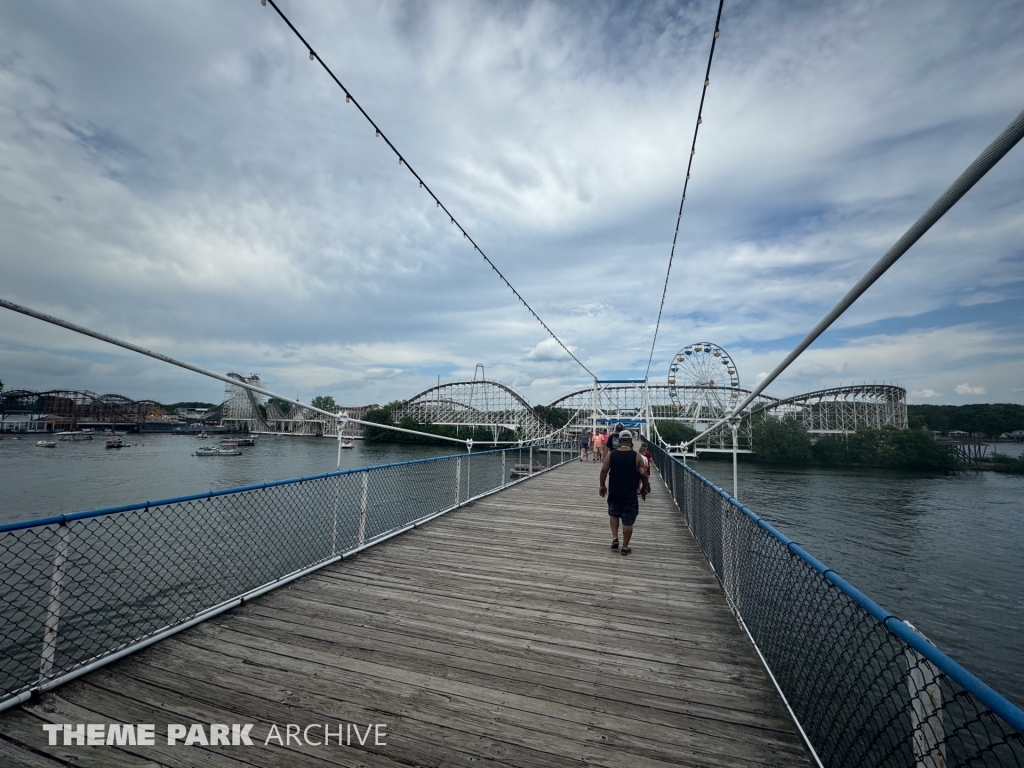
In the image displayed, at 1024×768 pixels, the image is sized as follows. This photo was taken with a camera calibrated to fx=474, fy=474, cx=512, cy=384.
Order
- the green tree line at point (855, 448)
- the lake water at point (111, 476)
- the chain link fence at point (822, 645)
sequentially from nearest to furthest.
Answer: the chain link fence at point (822, 645) < the lake water at point (111, 476) < the green tree line at point (855, 448)

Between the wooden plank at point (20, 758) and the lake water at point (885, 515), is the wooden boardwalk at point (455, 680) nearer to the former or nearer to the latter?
the wooden plank at point (20, 758)

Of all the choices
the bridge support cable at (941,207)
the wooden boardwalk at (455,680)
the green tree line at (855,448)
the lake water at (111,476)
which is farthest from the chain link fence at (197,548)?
the green tree line at (855,448)

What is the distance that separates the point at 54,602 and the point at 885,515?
98.5ft

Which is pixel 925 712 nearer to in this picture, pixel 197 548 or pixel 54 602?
pixel 54 602

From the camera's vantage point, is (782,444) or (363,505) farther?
(782,444)

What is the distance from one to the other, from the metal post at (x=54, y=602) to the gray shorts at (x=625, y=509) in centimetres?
421

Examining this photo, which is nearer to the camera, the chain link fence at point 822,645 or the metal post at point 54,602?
the chain link fence at point 822,645

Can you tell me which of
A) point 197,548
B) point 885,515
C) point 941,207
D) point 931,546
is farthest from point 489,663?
point 885,515

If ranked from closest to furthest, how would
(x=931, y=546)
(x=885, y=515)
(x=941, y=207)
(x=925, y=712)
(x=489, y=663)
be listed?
(x=925, y=712), (x=941, y=207), (x=489, y=663), (x=931, y=546), (x=885, y=515)

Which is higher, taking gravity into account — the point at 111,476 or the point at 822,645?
the point at 822,645

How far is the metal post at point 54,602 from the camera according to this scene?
235cm

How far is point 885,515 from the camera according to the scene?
23406 mm

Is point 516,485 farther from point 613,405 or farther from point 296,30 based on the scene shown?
point 613,405

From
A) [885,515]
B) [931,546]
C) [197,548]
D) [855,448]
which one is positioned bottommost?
[931,546]
